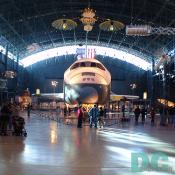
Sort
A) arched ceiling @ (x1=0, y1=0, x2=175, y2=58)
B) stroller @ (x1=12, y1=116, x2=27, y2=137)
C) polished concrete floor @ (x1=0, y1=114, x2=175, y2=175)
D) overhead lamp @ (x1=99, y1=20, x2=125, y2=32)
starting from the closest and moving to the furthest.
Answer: polished concrete floor @ (x1=0, y1=114, x2=175, y2=175), stroller @ (x1=12, y1=116, x2=27, y2=137), overhead lamp @ (x1=99, y1=20, x2=125, y2=32), arched ceiling @ (x1=0, y1=0, x2=175, y2=58)

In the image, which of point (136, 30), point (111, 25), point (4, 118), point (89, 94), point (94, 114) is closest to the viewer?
point (4, 118)

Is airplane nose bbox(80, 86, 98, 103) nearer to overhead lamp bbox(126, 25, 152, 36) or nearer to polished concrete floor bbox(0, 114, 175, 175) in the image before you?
overhead lamp bbox(126, 25, 152, 36)

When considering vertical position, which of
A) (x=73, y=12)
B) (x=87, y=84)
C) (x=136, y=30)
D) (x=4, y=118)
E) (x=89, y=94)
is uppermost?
(x=73, y=12)

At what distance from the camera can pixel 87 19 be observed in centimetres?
2495

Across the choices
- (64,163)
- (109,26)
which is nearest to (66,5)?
(109,26)

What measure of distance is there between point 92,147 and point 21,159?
3.00 metres

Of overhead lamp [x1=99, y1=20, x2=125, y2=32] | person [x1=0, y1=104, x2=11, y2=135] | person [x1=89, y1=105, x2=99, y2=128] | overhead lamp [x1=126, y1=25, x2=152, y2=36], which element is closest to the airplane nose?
person [x1=89, y1=105, x2=99, y2=128]

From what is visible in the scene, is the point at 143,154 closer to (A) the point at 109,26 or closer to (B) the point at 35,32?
(A) the point at 109,26

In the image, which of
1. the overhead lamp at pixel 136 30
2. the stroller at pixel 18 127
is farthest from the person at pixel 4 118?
the overhead lamp at pixel 136 30

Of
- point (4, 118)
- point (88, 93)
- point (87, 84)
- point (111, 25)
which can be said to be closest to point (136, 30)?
point (111, 25)

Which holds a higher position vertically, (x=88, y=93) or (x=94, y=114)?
(x=88, y=93)

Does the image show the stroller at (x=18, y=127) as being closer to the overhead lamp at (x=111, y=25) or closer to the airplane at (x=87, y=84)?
the airplane at (x=87, y=84)

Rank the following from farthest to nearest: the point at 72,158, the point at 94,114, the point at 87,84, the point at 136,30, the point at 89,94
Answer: the point at 136,30 < the point at 87,84 < the point at 89,94 < the point at 94,114 < the point at 72,158

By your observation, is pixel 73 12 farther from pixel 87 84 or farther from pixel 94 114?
pixel 94 114
